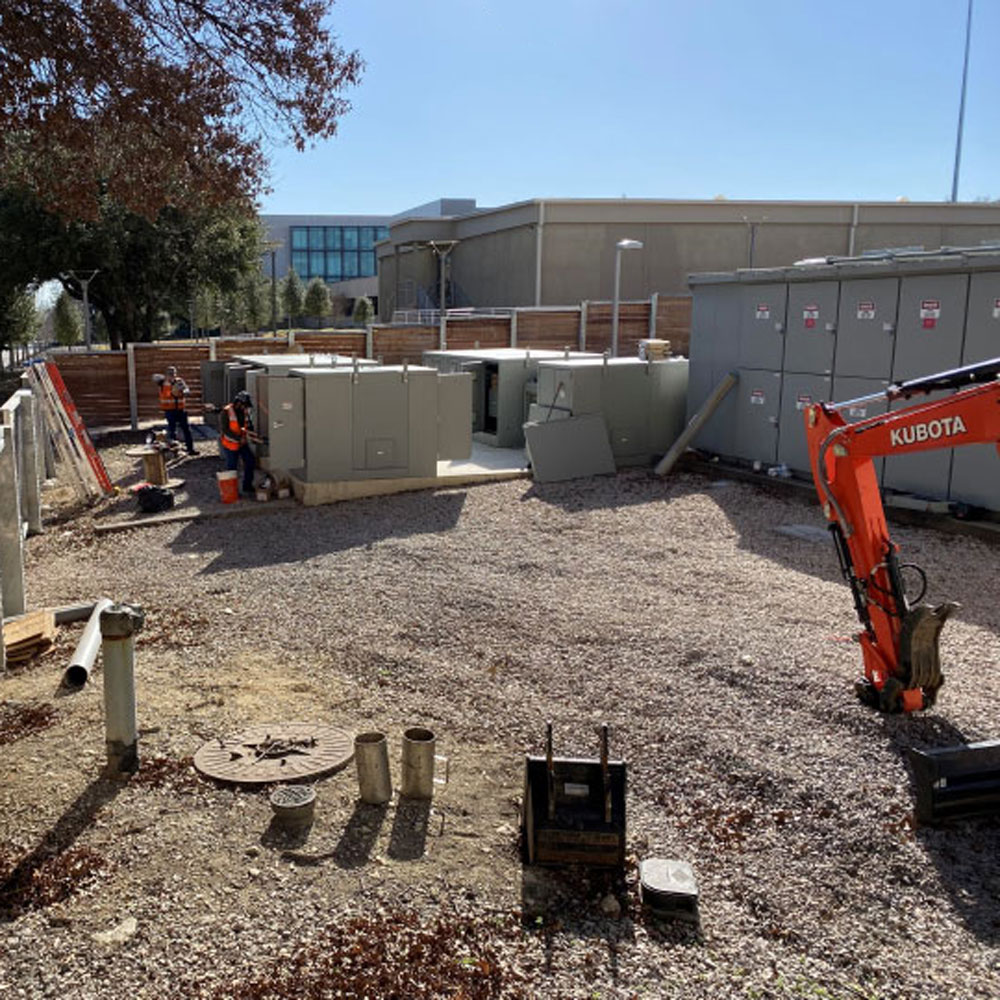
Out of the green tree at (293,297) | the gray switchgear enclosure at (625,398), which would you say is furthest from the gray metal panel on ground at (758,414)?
the green tree at (293,297)

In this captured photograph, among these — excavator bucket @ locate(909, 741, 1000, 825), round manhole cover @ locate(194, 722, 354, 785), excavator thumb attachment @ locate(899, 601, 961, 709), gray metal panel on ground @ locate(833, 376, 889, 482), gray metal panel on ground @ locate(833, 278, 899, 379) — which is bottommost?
round manhole cover @ locate(194, 722, 354, 785)

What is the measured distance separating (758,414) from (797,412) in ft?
2.95

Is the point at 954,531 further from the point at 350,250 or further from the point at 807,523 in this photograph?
the point at 350,250

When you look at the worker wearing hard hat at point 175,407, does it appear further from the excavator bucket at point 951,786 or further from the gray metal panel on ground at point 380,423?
the excavator bucket at point 951,786

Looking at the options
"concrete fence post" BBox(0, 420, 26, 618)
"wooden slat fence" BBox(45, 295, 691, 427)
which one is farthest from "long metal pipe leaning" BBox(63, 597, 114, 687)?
"wooden slat fence" BBox(45, 295, 691, 427)

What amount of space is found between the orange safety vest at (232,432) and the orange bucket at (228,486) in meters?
0.42

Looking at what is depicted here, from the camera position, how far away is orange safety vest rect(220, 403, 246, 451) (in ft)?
47.0

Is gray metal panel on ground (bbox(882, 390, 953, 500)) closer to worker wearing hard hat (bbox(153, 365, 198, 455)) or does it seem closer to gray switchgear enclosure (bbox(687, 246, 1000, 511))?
gray switchgear enclosure (bbox(687, 246, 1000, 511))

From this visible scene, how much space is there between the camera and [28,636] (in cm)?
816

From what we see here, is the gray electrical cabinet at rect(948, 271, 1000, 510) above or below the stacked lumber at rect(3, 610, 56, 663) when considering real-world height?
above

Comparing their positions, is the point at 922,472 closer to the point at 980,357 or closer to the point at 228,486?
the point at 980,357

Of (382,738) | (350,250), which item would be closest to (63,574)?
(382,738)

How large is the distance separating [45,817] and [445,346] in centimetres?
2210

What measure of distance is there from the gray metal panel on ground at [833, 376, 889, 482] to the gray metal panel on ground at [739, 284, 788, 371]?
1.27 meters
